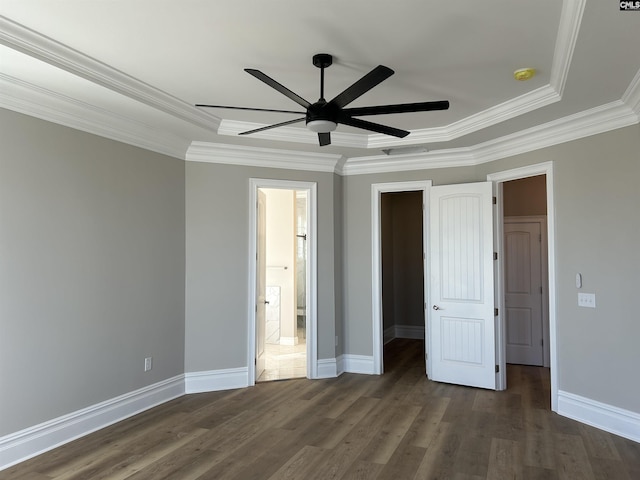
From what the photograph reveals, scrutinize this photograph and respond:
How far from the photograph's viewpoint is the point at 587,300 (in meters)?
3.79

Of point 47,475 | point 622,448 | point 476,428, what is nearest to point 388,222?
point 476,428

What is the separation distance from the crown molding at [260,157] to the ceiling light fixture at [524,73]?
233 centimetres

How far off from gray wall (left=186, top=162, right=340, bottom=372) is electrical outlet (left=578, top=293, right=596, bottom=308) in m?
3.32

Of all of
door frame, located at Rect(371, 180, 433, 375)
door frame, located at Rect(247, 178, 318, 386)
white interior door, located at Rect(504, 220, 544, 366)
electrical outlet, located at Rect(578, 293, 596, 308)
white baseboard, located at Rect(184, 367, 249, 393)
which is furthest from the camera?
white interior door, located at Rect(504, 220, 544, 366)

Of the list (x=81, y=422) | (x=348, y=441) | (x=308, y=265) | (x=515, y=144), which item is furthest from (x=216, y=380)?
(x=515, y=144)

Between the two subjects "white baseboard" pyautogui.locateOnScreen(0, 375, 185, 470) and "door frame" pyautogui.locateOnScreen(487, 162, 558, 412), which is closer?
"white baseboard" pyautogui.locateOnScreen(0, 375, 185, 470)

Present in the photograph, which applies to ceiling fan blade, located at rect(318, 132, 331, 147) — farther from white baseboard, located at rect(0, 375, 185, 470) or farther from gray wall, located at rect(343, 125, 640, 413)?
white baseboard, located at rect(0, 375, 185, 470)

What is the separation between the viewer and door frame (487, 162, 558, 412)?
407 centimetres

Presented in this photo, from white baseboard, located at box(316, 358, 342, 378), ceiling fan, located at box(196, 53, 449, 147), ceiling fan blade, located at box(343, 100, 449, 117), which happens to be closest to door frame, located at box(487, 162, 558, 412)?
white baseboard, located at box(316, 358, 342, 378)

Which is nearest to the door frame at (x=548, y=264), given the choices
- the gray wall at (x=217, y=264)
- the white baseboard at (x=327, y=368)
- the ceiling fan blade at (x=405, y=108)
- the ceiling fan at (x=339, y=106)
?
the white baseboard at (x=327, y=368)

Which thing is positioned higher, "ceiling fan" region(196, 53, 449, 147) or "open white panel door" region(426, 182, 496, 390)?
"ceiling fan" region(196, 53, 449, 147)

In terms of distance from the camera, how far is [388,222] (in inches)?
299

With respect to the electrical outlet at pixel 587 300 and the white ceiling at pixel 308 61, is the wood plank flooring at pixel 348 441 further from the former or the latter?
the white ceiling at pixel 308 61

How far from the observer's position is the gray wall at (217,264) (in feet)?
15.3
